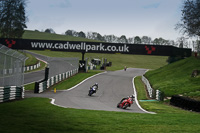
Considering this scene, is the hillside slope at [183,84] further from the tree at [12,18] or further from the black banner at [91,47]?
the tree at [12,18]

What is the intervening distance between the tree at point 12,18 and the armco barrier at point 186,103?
55.8m

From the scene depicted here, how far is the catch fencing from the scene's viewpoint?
17203 mm

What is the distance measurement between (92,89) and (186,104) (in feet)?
30.4

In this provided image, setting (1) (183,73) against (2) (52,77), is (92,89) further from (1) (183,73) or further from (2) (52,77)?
(1) (183,73)

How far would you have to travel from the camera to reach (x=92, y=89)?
27906 millimetres

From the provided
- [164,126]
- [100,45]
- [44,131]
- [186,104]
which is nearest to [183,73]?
[100,45]

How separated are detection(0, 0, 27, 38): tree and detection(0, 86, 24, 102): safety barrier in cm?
5275

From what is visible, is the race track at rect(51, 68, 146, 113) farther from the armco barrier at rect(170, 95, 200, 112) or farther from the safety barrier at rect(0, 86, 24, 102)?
the armco barrier at rect(170, 95, 200, 112)

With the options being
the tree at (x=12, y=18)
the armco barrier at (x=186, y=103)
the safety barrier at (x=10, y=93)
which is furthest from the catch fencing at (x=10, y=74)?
the tree at (x=12, y=18)

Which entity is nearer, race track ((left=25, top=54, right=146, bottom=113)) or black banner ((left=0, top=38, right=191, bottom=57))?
race track ((left=25, top=54, right=146, bottom=113))

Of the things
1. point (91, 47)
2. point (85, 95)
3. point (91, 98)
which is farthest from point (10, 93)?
point (91, 47)

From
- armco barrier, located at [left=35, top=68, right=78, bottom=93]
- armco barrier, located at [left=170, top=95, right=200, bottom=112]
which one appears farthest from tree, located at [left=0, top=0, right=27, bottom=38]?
armco barrier, located at [left=170, top=95, right=200, bottom=112]

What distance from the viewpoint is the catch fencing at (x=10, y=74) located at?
56.4 feet

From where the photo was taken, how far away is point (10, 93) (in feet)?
64.1
